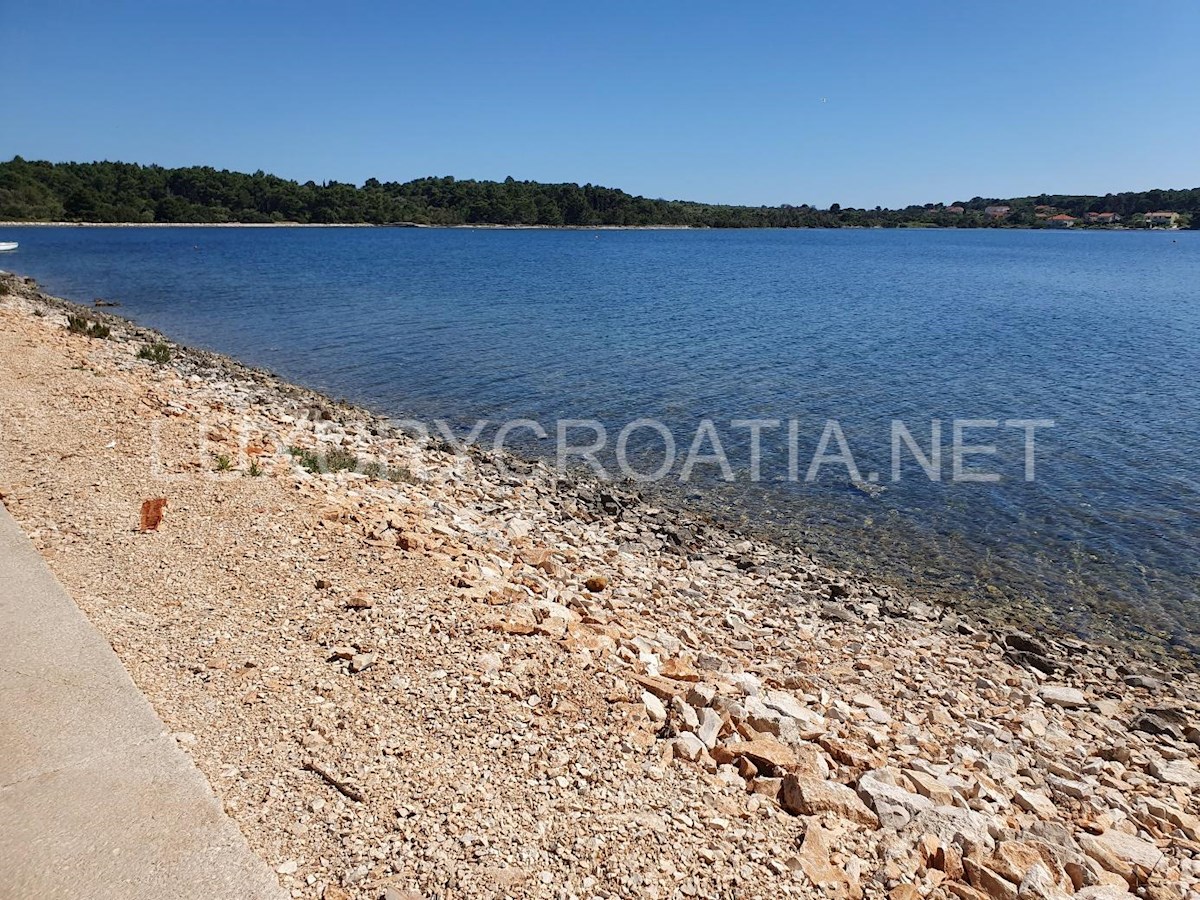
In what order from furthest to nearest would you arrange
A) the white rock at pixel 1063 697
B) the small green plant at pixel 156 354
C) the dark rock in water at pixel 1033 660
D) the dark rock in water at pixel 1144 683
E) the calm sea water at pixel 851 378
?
the small green plant at pixel 156 354, the calm sea water at pixel 851 378, the dark rock in water at pixel 1033 660, the dark rock in water at pixel 1144 683, the white rock at pixel 1063 697

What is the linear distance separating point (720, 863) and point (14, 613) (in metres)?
6.14

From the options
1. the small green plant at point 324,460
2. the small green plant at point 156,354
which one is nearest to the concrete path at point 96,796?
the small green plant at point 324,460

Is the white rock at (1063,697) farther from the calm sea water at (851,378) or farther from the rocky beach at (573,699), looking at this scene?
the calm sea water at (851,378)

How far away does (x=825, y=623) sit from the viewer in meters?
10.5

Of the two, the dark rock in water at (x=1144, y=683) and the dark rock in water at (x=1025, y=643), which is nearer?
the dark rock in water at (x=1144, y=683)

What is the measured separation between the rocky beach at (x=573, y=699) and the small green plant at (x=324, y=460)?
0.39 ft

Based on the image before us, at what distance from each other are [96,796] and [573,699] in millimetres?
3225

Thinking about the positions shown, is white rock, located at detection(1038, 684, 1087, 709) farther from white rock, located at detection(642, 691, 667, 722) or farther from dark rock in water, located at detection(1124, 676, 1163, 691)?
white rock, located at detection(642, 691, 667, 722)

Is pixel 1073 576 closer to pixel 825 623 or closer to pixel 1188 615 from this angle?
pixel 1188 615

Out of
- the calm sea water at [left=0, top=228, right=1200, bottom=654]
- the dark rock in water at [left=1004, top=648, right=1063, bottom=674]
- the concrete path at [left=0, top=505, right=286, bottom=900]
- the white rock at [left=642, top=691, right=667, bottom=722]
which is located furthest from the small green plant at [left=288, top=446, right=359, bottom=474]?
the dark rock in water at [left=1004, top=648, right=1063, bottom=674]

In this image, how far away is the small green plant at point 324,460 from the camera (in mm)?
12578

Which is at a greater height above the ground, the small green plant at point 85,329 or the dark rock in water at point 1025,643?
the small green plant at point 85,329

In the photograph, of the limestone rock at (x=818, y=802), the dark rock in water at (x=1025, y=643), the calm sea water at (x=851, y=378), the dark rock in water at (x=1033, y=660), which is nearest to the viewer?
the limestone rock at (x=818, y=802)

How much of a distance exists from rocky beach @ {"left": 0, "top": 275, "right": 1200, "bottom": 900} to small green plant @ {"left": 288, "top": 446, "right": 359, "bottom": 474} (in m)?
0.12
